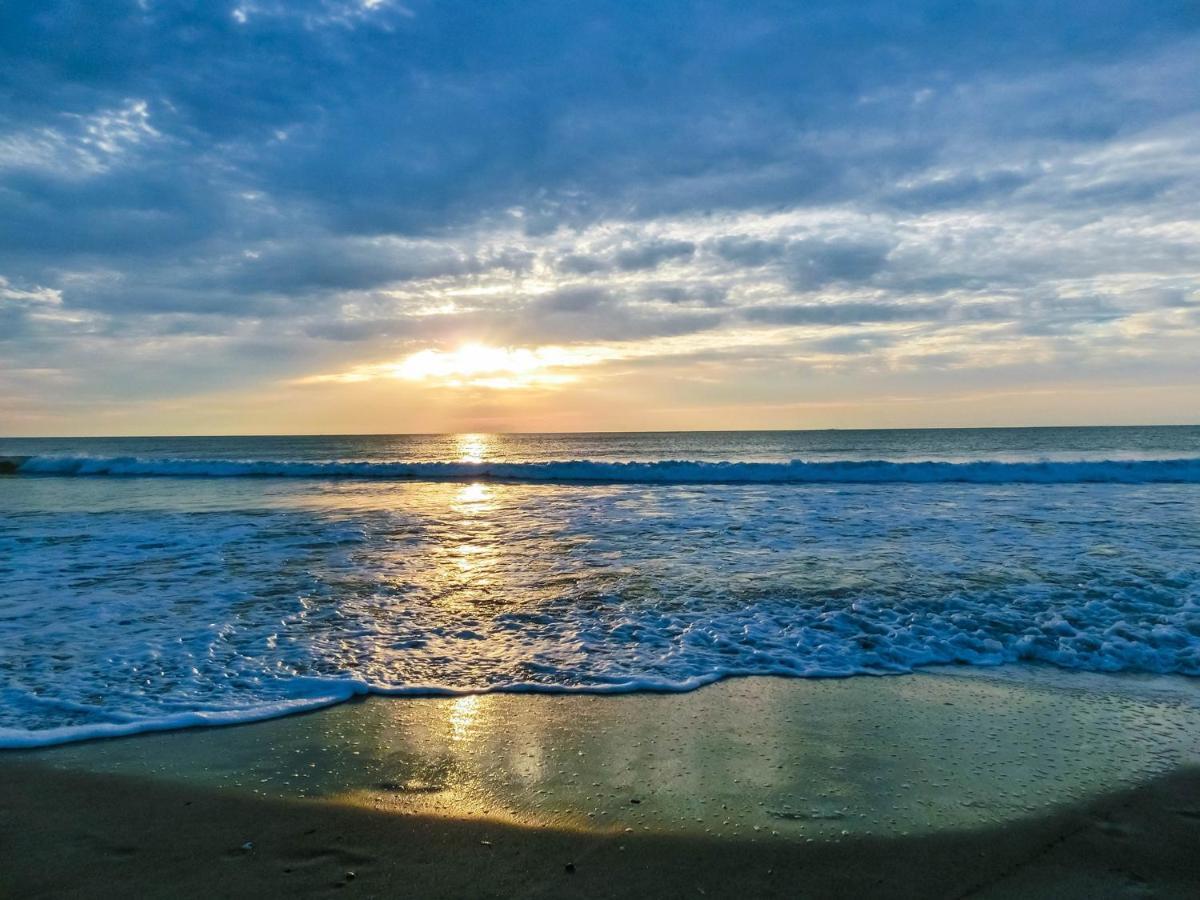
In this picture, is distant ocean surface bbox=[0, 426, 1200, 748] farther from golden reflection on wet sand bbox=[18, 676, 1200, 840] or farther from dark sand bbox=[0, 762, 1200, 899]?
dark sand bbox=[0, 762, 1200, 899]

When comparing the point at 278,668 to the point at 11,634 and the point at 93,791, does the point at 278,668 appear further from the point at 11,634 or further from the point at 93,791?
the point at 11,634

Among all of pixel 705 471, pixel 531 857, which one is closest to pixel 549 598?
pixel 531 857

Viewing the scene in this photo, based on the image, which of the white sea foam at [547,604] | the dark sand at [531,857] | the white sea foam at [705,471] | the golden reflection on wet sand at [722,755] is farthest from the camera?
the white sea foam at [705,471]

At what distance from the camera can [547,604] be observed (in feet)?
24.7

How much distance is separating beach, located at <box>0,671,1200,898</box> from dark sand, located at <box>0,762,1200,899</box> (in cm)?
1

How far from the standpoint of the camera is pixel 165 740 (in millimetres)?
4336

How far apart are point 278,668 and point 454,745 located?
7.14 ft

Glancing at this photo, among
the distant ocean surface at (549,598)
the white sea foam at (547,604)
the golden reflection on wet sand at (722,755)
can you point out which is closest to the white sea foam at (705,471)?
the distant ocean surface at (549,598)

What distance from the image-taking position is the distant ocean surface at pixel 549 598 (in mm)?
5395

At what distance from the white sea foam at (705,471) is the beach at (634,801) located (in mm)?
20903

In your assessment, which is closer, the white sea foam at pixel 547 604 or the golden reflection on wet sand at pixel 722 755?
the golden reflection on wet sand at pixel 722 755

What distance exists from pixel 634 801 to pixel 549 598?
172 inches

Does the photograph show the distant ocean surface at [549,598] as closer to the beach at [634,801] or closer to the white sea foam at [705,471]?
the beach at [634,801]

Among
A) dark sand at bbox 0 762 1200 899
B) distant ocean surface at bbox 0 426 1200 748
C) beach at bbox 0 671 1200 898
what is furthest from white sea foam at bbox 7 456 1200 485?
dark sand at bbox 0 762 1200 899
